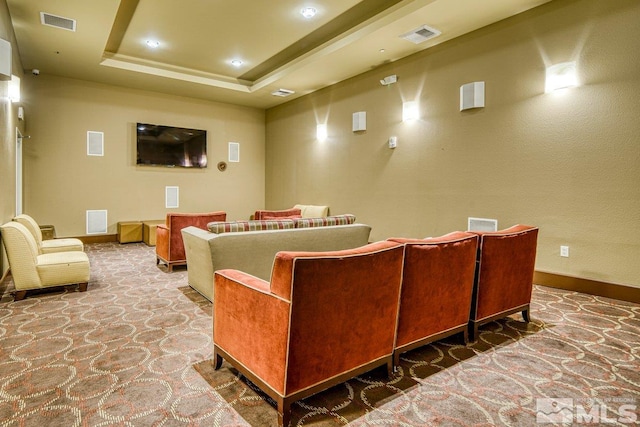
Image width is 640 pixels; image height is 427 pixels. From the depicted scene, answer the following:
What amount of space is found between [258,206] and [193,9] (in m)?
5.39

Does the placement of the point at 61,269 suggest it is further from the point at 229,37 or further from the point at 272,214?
the point at 229,37

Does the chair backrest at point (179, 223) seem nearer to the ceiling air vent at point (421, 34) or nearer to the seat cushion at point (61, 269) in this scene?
the seat cushion at point (61, 269)

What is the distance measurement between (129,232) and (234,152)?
3.13m

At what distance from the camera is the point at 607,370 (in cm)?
233

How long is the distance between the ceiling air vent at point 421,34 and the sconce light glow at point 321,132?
286 centimetres

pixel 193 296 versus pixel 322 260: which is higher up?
pixel 322 260

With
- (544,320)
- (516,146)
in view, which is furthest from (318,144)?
(544,320)

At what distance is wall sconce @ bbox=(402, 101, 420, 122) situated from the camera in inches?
225

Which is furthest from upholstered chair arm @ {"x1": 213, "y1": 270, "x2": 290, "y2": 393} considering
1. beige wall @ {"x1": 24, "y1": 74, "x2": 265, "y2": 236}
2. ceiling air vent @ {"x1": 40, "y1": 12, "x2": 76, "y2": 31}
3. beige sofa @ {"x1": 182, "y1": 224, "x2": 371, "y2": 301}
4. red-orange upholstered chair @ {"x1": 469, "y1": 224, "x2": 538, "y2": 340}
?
beige wall @ {"x1": 24, "y1": 74, "x2": 265, "y2": 236}

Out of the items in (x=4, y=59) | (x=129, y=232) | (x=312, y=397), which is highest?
(x=4, y=59)

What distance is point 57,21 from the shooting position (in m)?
4.60

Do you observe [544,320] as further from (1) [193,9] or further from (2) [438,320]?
(1) [193,9]

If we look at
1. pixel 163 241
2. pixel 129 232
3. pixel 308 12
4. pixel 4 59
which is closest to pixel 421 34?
pixel 308 12

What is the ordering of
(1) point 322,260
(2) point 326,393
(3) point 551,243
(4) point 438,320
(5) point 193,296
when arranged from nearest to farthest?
(1) point 322,260
(2) point 326,393
(4) point 438,320
(5) point 193,296
(3) point 551,243
